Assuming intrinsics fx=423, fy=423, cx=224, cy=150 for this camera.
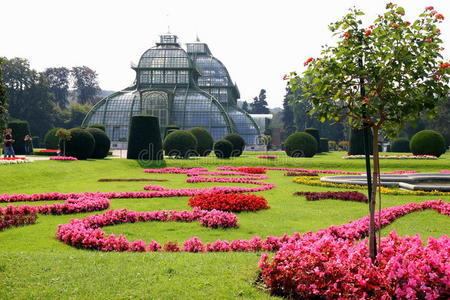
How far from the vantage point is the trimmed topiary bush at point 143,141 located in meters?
31.4

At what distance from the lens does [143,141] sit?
31.5m

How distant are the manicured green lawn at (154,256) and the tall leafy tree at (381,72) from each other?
214cm

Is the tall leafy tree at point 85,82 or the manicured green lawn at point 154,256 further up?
the tall leafy tree at point 85,82

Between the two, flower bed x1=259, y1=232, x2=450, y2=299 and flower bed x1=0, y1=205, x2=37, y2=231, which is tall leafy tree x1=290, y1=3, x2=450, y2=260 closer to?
flower bed x1=259, y1=232, x2=450, y2=299

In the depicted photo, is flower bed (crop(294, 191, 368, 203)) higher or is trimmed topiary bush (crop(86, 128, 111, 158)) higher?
trimmed topiary bush (crop(86, 128, 111, 158))

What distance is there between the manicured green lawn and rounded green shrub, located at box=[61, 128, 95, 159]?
1065cm

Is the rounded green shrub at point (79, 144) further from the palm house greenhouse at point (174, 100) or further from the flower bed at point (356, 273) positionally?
the palm house greenhouse at point (174, 100)

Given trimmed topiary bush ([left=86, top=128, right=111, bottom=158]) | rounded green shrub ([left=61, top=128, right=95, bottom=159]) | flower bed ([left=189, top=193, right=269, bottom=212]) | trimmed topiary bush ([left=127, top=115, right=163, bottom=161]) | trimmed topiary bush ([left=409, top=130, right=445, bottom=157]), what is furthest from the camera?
trimmed topiary bush ([left=409, top=130, right=445, bottom=157])

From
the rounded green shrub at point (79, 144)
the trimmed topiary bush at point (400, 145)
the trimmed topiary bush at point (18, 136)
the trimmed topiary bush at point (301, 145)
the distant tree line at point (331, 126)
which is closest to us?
the rounded green shrub at point (79, 144)

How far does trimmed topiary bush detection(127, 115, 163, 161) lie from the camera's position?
31.4 meters

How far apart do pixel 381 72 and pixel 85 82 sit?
98043 millimetres

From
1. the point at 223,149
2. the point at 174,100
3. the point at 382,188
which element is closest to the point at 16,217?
the point at 382,188

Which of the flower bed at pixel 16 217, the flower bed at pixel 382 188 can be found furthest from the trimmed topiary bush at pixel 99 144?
the flower bed at pixel 16 217

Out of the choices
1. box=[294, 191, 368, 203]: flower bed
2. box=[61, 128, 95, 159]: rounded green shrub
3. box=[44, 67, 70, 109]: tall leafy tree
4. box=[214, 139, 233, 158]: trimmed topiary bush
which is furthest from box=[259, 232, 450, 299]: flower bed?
box=[44, 67, 70, 109]: tall leafy tree
